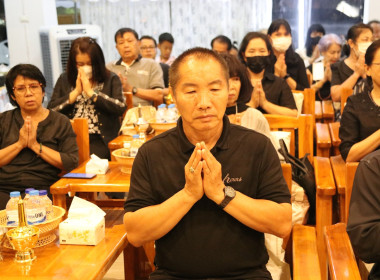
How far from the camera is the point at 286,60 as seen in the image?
479cm

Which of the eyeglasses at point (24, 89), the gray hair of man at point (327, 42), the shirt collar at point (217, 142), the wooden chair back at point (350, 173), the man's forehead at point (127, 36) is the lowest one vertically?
the wooden chair back at point (350, 173)

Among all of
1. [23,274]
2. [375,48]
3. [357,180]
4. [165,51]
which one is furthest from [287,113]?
[165,51]

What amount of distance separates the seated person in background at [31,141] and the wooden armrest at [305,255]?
4.44 ft

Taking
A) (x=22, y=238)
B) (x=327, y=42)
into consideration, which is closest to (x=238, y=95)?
(x=22, y=238)

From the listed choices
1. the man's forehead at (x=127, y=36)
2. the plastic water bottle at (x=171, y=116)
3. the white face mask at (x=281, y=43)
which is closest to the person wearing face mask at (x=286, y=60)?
the white face mask at (x=281, y=43)

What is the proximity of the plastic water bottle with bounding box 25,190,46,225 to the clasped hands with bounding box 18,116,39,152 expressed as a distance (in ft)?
3.10

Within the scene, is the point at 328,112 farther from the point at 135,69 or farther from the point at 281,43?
the point at 135,69

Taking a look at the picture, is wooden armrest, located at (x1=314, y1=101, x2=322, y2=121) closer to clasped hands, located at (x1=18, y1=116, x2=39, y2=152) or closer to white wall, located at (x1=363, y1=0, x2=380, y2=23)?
clasped hands, located at (x1=18, y1=116, x2=39, y2=152)

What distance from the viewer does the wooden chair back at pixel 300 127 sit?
2.98m

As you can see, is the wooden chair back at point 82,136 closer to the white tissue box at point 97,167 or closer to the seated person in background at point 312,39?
the white tissue box at point 97,167

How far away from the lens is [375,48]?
2.73 metres

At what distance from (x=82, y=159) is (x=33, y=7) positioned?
372 centimetres

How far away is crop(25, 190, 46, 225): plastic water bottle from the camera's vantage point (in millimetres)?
1869

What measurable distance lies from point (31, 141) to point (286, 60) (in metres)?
2.66
